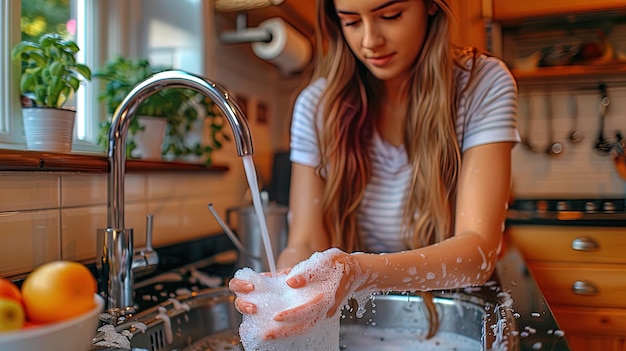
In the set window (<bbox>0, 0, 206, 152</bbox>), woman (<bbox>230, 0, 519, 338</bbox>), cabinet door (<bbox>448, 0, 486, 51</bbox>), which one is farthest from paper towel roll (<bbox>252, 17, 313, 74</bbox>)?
cabinet door (<bbox>448, 0, 486, 51</bbox>)

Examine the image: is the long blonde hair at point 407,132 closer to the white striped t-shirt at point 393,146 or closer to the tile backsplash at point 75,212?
the white striped t-shirt at point 393,146

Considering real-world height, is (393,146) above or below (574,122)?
below

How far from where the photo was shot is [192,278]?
1067mm

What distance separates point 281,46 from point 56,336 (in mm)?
1182

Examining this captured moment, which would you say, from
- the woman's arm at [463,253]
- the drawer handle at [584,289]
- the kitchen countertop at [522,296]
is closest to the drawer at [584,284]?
the drawer handle at [584,289]

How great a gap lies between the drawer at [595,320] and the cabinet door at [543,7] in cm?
107

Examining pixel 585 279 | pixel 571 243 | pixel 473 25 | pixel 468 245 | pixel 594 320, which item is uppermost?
pixel 473 25

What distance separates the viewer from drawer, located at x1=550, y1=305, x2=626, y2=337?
1556mm

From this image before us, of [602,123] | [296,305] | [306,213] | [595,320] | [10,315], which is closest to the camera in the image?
[10,315]

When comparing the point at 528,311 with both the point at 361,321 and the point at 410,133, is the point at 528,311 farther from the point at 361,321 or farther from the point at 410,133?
the point at 410,133

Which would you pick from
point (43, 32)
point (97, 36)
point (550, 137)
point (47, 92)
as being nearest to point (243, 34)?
point (97, 36)

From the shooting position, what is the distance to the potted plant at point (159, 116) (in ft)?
3.57

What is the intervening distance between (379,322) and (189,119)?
25.1 inches

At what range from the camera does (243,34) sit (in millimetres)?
1465
